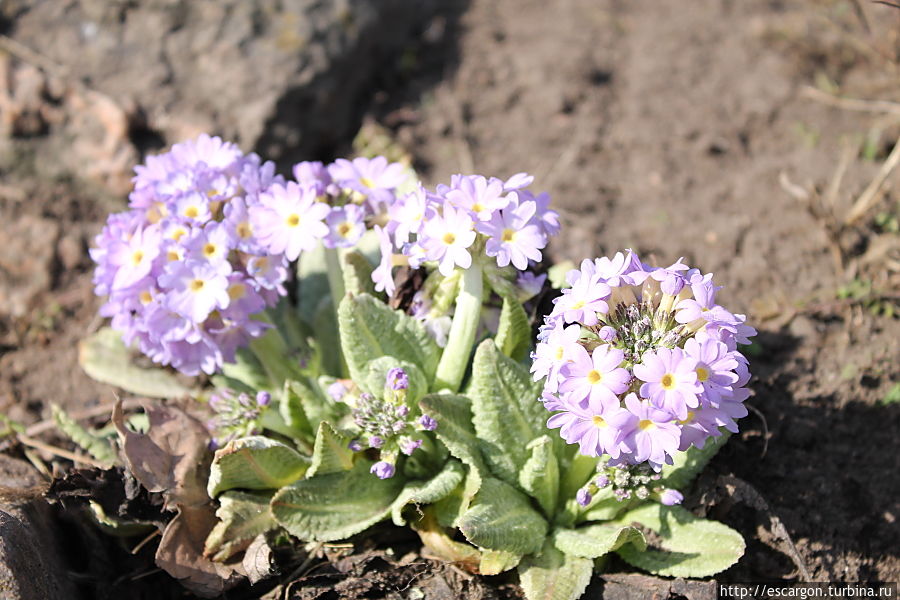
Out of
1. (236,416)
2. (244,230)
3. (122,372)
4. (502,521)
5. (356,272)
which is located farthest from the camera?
(122,372)

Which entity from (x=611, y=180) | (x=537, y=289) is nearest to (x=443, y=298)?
(x=537, y=289)

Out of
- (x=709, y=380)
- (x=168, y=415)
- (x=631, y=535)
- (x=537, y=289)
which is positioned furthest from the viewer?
(x=168, y=415)

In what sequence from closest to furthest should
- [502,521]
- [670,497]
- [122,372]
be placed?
[670,497], [502,521], [122,372]

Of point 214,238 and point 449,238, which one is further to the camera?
point 214,238

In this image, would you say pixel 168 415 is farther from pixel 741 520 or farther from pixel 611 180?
pixel 611 180

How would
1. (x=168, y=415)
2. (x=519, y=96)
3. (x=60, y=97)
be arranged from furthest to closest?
1. (x=519, y=96)
2. (x=60, y=97)
3. (x=168, y=415)

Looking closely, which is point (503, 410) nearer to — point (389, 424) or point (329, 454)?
→ point (389, 424)

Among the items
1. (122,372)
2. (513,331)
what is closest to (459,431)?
(513,331)

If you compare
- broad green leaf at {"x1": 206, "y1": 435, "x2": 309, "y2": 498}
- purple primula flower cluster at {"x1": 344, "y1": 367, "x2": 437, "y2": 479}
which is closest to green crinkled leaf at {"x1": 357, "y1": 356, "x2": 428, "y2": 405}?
purple primula flower cluster at {"x1": 344, "y1": 367, "x2": 437, "y2": 479}
